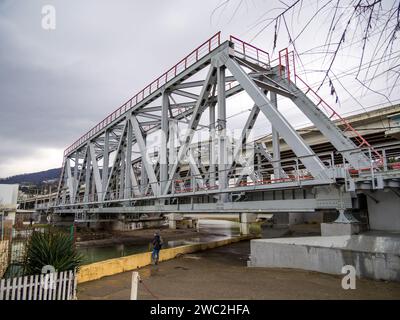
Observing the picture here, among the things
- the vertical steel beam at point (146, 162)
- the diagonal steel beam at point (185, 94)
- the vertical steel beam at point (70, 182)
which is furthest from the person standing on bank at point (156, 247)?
the vertical steel beam at point (70, 182)

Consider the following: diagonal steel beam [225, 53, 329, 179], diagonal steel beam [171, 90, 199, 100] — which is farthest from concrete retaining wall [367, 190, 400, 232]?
diagonal steel beam [171, 90, 199, 100]

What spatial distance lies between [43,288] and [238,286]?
5.76 meters

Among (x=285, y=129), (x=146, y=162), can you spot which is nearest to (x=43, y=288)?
(x=285, y=129)

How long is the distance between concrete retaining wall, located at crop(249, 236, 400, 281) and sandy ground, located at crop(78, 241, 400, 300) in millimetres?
336

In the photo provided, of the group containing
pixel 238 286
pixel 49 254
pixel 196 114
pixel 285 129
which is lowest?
pixel 238 286

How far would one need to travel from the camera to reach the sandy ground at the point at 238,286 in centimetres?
785

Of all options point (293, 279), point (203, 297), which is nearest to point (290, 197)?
point (293, 279)

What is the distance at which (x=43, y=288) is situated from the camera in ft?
22.4

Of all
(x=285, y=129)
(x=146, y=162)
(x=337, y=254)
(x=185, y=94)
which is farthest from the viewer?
(x=185, y=94)

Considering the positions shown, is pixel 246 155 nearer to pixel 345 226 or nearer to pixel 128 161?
pixel 128 161

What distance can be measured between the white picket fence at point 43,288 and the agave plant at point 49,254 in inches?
31.8

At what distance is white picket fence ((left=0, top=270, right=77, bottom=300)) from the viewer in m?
→ 6.38

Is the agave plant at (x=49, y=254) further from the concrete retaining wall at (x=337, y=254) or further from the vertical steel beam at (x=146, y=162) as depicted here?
the vertical steel beam at (x=146, y=162)

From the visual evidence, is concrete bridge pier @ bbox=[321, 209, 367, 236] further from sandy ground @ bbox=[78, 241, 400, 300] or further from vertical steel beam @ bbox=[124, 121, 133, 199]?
vertical steel beam @ bbox=[124, 121, 133, 199]
